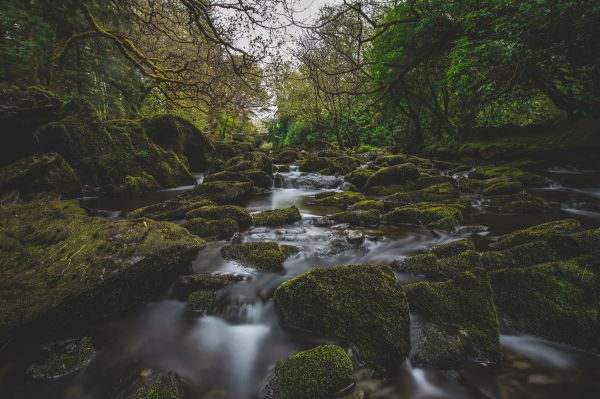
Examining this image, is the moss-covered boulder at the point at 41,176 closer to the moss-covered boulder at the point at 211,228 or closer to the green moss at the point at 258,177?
the moss-covered boulder at the point at 211,228

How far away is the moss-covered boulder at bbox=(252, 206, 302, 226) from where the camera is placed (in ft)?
17.4

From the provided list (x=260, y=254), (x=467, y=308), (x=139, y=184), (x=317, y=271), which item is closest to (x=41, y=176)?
(x=139, y=184)

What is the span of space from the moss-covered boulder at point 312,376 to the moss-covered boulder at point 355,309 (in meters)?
0.27

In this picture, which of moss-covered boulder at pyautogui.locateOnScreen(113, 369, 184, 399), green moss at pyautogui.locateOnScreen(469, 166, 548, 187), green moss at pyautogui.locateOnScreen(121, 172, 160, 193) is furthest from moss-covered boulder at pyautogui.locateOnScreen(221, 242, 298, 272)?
green moss at pyautogui.locateOnScreen(469, 166, 548, 187)

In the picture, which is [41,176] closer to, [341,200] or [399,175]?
[341,200]

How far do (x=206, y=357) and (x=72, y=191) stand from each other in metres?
7.75

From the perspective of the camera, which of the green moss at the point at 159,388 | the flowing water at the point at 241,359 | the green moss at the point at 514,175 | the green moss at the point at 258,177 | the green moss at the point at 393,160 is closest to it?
the green moss at the point at 159,388

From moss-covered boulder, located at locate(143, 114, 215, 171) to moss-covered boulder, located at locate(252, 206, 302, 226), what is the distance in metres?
8.05

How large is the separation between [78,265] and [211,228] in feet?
7.36

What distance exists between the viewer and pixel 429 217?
4.96 metres

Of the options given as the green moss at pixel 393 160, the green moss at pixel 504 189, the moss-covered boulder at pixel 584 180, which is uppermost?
the green moss at pixel 393 160

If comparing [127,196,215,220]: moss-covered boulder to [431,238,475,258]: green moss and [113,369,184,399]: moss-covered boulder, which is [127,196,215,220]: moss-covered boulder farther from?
[431,238,475,258]: green moss

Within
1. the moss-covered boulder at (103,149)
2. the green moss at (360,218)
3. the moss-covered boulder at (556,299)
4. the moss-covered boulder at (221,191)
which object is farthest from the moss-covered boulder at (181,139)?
the moss-covered boulder at (556,299)

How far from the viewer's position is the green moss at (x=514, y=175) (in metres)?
7.38
